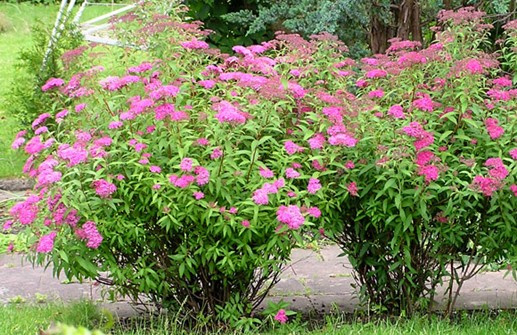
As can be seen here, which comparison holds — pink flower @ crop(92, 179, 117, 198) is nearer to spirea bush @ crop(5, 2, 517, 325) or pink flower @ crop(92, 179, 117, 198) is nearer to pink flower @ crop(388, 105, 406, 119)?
spirea bush @ crop(5, 2, 517, 325)

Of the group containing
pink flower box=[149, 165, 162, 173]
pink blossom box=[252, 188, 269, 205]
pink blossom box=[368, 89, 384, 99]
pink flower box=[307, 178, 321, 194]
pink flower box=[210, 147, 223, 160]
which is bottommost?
pink blossom box=[252, 188, 269, 205]

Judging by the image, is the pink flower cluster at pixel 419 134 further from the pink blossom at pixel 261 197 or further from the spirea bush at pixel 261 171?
the pink blossom at pixel 261 197

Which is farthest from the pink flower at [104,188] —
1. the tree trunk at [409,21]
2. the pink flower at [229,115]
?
the tree trunk at [409,21]

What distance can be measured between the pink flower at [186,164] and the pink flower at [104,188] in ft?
1.12

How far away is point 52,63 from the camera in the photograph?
884cm

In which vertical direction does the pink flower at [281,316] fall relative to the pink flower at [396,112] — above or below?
below

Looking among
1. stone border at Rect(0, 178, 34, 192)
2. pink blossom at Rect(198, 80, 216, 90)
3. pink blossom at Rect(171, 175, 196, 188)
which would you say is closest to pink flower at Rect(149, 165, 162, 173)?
pink blossom at Rect(171, 175, 196, 188)

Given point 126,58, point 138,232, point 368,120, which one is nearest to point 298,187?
point 368,120

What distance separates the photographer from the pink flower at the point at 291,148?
13.5 feet

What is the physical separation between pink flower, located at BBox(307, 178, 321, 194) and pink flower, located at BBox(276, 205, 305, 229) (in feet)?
0.57

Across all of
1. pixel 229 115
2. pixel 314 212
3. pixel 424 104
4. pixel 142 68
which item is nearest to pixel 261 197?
pixel 314 212

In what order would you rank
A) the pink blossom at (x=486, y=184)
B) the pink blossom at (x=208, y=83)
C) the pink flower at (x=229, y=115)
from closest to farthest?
the pink flower at (x=229, y=115) < the pink blossom at (x=486, y=184) < the pink blossom at (x=208, y=83)

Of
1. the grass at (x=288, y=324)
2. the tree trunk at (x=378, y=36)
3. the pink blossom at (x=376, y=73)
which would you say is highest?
the tree trunk at (x=378, y=36)

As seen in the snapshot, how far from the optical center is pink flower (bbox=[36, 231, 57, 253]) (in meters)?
3.94
